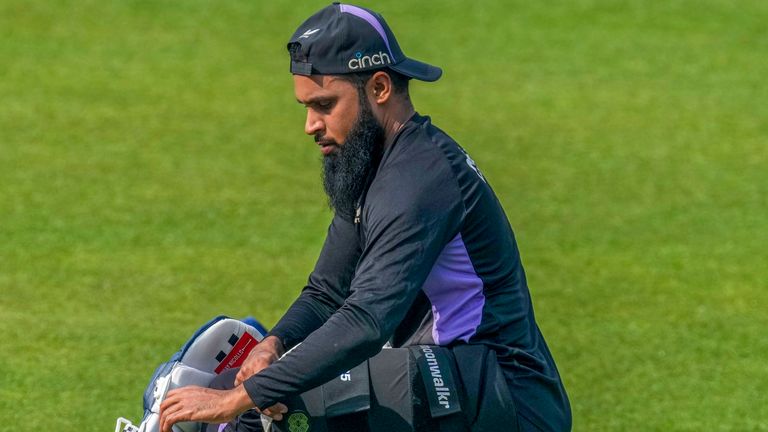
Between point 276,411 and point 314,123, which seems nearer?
point 276,411

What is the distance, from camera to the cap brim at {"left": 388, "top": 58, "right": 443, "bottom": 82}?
4445 millimetres

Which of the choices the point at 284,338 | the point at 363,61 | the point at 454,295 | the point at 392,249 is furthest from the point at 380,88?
the point at 284,338

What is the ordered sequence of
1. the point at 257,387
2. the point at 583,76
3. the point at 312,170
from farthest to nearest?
1. the point at 583,76
2. the point at 312,170
3. the point at 257,387

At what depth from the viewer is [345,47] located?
440cm

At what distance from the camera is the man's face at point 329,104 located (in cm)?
443

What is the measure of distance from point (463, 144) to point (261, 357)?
602 cm

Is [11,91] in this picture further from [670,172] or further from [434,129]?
[434,129]

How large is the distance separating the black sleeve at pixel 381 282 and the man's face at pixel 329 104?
0.25 metres

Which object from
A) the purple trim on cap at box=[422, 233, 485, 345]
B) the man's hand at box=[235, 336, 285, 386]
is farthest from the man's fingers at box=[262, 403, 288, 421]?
the purple trim on cap at box=[422, 233, 485, 345]

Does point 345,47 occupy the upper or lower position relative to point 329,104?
upper

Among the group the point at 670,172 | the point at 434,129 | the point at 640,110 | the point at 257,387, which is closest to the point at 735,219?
the point at 670,172

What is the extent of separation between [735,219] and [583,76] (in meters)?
3.24

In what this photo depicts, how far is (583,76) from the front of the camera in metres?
12.2

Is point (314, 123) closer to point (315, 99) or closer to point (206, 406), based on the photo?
point (315, 99)
